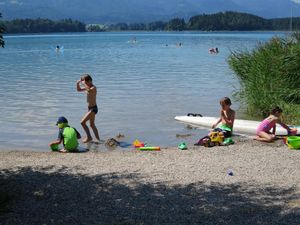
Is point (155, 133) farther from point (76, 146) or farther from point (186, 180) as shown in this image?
point (186, 180)

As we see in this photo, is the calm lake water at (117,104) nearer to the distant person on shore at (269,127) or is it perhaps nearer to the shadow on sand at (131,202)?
the distant person on shore at (269,127)

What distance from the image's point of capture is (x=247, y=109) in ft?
51.2

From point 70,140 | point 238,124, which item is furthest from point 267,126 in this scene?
point 70,140

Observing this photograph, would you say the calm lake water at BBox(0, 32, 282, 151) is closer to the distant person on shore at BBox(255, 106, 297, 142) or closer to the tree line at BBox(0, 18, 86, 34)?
the distant person on shore at BBox(255, 106, 297, 142)

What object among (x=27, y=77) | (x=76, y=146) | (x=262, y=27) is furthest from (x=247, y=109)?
(x=262, y=27)

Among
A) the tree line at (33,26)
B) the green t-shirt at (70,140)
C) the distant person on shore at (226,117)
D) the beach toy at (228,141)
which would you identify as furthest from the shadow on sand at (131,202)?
the tree line at (33,26)

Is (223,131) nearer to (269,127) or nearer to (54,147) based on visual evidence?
(269,127)

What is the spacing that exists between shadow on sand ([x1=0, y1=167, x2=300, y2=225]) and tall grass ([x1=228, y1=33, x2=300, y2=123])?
6770mm

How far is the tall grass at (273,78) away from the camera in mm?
13797

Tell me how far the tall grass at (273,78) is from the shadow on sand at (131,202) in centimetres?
677

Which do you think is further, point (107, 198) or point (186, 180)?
point (186, 180)

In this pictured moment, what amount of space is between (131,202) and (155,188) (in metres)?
0.73

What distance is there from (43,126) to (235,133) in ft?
19.0

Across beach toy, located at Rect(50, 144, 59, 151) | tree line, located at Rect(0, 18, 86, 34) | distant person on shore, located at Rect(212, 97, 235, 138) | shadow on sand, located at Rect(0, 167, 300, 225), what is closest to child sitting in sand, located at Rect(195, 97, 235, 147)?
distant person on shore, located at Rect(212, 97, 235, 138)
